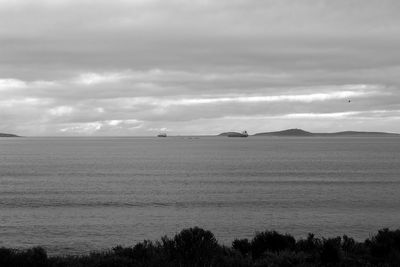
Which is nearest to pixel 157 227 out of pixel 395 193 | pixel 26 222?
pixel 26 222

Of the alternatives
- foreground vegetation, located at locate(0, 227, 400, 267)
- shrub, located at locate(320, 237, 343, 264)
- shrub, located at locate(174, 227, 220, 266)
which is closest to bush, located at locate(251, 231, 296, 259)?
foreground vegetation, located at locate(0, 227, 400, 267)

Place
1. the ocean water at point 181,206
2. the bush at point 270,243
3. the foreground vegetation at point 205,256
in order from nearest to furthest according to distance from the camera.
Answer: the foreground vegetation at point 205,256
the bush at point 270,243
the ocean water at point 181,206

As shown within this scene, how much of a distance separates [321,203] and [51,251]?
107 ft

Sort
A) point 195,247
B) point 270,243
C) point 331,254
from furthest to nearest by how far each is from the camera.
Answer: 1. point 270,243
2. point 331,254
3. point 195,247

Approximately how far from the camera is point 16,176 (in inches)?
3482

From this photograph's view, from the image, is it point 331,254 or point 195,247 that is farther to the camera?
point 331,254

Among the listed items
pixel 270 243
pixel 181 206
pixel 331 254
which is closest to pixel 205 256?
pixel 331 254

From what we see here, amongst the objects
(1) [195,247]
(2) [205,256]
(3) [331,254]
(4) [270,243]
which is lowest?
(4) [270,243]

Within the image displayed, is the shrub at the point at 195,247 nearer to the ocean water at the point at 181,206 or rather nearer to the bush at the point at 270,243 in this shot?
the bush at the point at 270,243

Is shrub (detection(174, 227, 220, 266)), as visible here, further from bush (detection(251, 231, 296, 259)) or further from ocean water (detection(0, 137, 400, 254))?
ocean water (detection(0, 137, 400, 254))

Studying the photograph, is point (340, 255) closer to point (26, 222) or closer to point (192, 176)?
point (26, 222)

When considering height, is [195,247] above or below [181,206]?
above

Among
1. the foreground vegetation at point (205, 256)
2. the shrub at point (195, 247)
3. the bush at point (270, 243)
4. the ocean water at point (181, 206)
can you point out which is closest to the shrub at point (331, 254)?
the foreground vegetation at point (205, 256)

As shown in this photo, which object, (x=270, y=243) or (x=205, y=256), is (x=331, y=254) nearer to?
(x=270, y=243)
